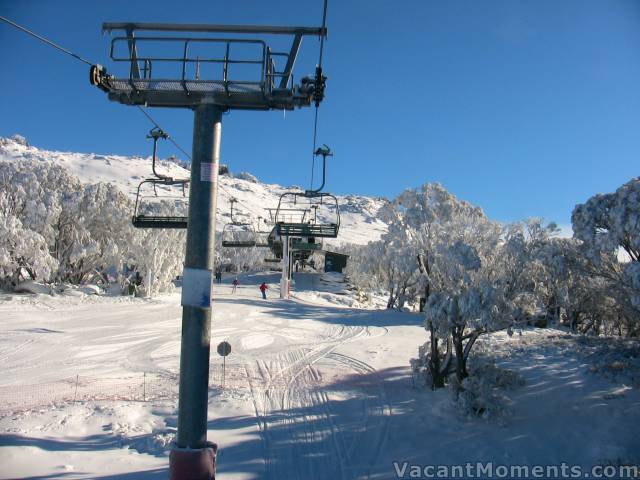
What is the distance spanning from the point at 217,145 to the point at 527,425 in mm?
10414

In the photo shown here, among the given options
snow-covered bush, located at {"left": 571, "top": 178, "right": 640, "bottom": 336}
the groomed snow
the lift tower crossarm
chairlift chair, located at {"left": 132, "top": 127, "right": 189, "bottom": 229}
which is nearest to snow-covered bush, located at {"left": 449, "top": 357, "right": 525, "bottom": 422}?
the groomed snow

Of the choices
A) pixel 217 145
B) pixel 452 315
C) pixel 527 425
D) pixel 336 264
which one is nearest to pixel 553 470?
pixel 527 425

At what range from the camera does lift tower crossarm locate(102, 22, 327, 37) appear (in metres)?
5.62

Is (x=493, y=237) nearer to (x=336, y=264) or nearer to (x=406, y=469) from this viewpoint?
(x=406, y=469)

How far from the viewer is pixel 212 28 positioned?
5645 mm

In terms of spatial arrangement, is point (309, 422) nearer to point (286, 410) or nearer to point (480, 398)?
point (286, 410)

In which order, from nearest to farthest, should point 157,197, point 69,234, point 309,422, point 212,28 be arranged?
point 212,28 → point 309,422 → point 157,197 → point 69,234

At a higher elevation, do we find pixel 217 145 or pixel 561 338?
A: pixel 217 145

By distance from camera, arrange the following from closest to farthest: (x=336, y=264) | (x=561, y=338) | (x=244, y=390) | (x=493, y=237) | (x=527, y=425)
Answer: (x=527, y=425) → (x=244, y=390) → (x=493, y=237) → (x=561, y=338) → (x=336, y=264)

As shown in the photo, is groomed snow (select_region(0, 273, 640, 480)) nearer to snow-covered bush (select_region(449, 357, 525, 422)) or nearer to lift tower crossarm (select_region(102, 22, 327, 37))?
snow-covered bush (select_region(449, 357, 525, 422))

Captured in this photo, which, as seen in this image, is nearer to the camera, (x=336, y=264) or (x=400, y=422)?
(x=400, y=422)

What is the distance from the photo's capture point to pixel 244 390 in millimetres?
13094

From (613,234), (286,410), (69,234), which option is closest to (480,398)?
(286,410)

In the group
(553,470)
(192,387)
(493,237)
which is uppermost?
(493,237)
